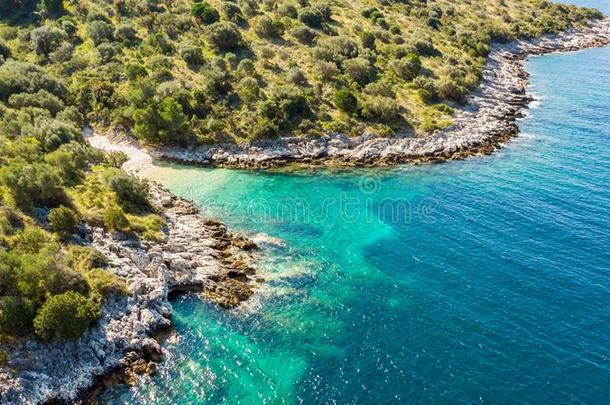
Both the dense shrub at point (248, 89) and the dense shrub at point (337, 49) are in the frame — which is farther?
the dense shrub at point (337, 49)

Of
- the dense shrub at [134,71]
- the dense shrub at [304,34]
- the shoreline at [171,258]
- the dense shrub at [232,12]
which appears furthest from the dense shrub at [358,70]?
the dense shrub at [134,71]

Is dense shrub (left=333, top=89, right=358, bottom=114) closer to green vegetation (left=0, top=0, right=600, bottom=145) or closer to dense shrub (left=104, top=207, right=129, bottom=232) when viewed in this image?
green vegetation (left=0, top=0, right=600, bottom=145)

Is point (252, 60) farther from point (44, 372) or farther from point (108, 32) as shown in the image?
point (44, 372)

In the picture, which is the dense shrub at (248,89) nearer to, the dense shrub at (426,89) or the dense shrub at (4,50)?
the dense shrub at (426,89)

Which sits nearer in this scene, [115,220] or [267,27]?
[115,220]

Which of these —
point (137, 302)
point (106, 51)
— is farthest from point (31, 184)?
point (106, 51)

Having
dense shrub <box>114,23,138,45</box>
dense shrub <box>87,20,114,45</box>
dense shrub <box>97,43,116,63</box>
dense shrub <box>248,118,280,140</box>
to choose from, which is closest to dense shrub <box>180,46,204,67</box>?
dense shrub <box>97,43,116,63</box>

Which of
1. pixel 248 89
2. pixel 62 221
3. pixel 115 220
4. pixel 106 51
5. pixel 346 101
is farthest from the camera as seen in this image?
pixel 106 51

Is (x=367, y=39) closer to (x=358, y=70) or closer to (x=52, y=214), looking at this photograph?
(x=358, y=70)
